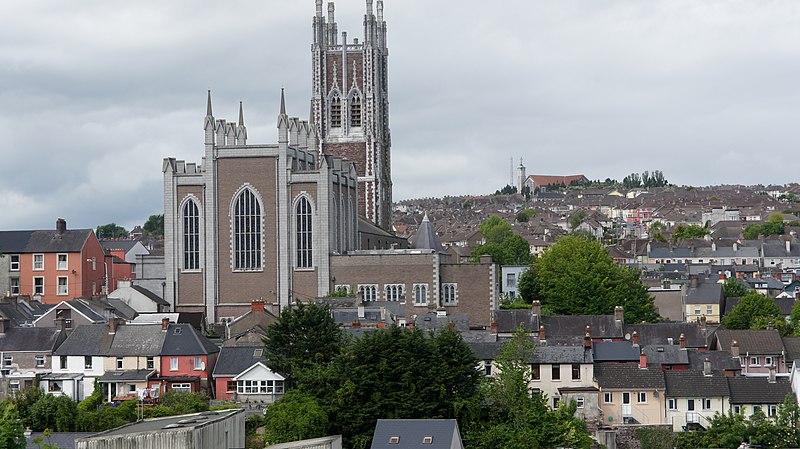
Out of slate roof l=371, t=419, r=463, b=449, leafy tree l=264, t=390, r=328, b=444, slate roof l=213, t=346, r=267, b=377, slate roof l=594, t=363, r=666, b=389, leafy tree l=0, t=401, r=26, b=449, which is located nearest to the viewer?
leafy tree l=0, t=401, r=26, b=449

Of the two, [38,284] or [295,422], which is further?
[38,284]

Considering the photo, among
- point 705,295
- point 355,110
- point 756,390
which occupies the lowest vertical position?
point 756,390

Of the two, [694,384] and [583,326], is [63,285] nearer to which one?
[583,326]

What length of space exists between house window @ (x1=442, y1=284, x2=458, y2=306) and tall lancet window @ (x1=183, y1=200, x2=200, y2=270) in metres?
15.7

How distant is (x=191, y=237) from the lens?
3679 inches

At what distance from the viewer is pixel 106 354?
226 ft

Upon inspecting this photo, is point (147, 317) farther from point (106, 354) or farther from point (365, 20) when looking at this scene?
point (365, 20)

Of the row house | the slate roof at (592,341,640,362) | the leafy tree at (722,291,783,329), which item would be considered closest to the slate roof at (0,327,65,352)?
the row house

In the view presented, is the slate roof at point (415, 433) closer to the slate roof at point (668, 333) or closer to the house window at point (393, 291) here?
the slate roof at point (668, 333)

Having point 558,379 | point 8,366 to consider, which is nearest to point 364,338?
point 558,379

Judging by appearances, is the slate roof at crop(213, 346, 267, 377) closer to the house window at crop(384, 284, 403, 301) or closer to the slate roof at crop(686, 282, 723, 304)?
the house window at crop(384, 284, 403, 301)

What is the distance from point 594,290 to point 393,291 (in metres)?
15.0

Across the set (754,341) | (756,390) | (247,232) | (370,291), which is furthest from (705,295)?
(756,390)

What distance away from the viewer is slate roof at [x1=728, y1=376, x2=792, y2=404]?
68.6 meters
